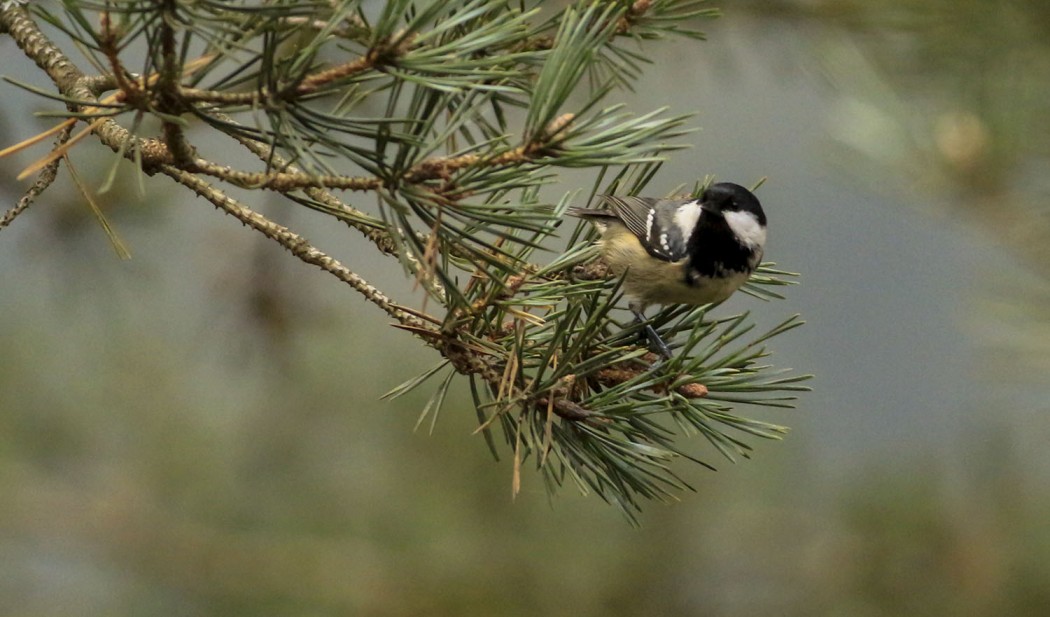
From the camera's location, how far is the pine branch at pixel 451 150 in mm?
558

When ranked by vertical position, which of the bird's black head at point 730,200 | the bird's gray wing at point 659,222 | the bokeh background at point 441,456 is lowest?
the bird's black head at point 730,200

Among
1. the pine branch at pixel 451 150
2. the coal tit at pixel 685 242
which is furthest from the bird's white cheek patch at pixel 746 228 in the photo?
the pine branch at pixel 451 150

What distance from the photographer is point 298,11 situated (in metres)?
0.52

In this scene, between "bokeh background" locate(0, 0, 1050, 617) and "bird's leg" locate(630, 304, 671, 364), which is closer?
"bird's leg" locate(630, 304, 671, 364)

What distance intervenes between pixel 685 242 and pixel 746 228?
86 mm

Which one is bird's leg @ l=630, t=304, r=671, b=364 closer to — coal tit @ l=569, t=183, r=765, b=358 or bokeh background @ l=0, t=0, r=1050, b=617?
coal tit @ l=569, t=183, r=765, b=358

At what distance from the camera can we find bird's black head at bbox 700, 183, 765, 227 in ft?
3.41

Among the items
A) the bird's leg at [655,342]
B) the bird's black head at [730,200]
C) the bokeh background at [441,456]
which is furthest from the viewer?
the bokeh background at [441,456]

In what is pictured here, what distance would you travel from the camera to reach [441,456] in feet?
8.16

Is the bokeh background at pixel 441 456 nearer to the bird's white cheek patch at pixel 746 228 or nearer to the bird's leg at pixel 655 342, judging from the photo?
the bird's white cheek patch at pixel 746 228

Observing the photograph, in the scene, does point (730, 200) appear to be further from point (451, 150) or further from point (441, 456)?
point (441, 456)

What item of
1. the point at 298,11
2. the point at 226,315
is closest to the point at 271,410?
the point at 226,315

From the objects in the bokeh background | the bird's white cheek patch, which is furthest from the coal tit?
the bokeh background

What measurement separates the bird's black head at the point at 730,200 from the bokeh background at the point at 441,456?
0.38 m
